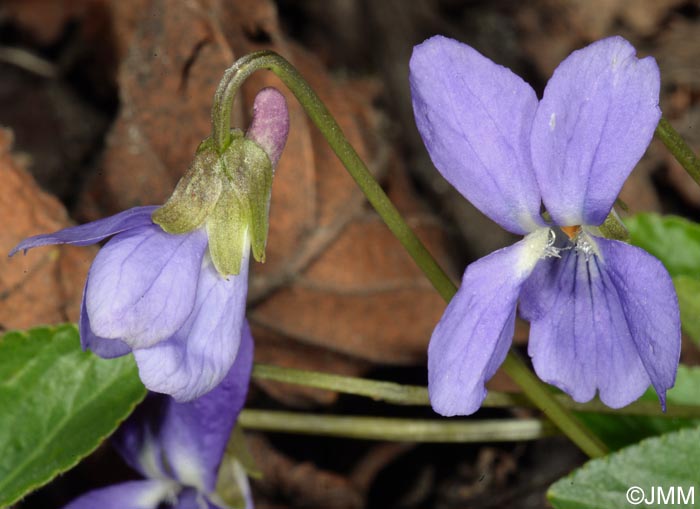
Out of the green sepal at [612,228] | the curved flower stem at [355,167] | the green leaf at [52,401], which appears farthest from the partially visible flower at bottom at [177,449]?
the green sepal at [612,228]

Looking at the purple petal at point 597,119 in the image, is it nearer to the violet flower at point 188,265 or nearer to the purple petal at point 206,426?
the violet flower at point 188,265

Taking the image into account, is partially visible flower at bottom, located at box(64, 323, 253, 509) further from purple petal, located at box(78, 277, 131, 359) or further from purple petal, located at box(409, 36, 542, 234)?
purple petal, located at box(409, 36, 542, 234)

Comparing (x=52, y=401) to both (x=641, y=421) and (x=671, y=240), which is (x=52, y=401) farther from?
(x=671, y=240)

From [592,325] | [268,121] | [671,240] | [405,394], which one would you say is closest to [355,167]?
[268,121]

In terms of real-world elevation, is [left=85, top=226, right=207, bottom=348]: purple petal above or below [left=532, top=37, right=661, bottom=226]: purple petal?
above

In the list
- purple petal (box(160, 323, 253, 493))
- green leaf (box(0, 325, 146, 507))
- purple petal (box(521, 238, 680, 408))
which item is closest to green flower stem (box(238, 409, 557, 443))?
purple petal (box(160, 323, 253, 493))

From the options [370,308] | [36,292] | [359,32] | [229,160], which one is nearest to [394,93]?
[359,32]
